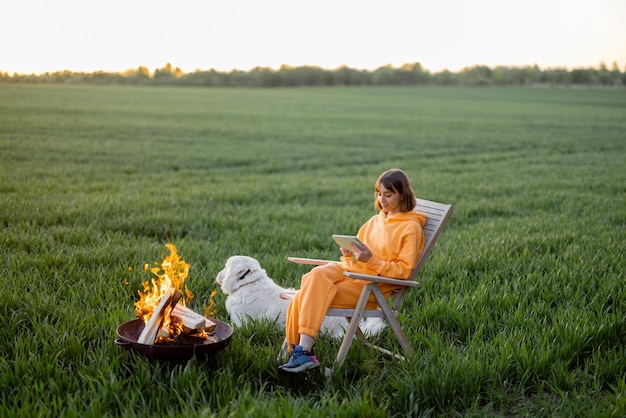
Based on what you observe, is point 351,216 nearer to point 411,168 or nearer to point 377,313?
point 377,313

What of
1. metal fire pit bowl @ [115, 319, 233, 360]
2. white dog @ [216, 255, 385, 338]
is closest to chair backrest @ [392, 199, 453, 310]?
white dog @ [216, 255, 385, 338]

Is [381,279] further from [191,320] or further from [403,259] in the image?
[191,320]

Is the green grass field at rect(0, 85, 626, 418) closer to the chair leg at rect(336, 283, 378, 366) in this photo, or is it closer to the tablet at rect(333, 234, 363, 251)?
the chair leg at rect(336, 283, 378, 366)

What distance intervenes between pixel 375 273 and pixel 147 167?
13.0 m

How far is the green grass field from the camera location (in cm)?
384

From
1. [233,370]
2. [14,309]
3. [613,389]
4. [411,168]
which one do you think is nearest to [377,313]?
[233,370]

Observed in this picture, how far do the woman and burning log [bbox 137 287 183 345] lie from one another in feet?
2.78

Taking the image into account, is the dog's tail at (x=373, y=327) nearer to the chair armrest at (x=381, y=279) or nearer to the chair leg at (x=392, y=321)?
the chair leg at (x=392, y=321)

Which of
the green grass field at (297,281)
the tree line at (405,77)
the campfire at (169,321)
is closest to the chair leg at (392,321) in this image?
the green grass field at (297,281)

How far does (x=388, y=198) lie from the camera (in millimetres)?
4695

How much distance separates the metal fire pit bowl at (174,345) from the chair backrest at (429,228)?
4.38 feet

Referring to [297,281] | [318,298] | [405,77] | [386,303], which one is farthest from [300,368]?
[405,77]

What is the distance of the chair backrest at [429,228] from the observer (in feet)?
15.2

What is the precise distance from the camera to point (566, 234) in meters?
8.50
